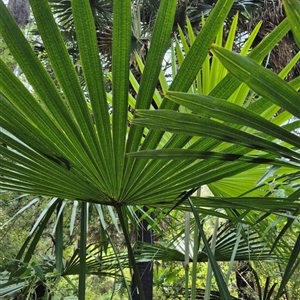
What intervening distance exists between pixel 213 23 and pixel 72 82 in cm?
27

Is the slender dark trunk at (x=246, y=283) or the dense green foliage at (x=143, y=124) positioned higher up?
the dense green foliage at (x=143, y=124)

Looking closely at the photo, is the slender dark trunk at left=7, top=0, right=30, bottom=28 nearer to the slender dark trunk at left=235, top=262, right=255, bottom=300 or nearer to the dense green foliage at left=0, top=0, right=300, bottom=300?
the dense green foliage at left=0, top=0, right=300, bottom=300

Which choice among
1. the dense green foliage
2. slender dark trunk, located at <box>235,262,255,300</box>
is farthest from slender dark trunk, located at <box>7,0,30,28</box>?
slender dark trunk, located at <box>235,262,255,300</box>

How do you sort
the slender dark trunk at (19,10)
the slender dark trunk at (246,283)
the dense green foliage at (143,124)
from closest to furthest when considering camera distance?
the dense green foliage at (143,124) < the slender dark trunk at (19,10) < the slender dark trunk at (246,283)

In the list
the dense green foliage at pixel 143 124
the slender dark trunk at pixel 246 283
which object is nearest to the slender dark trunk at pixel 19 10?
the dense green foliage at pixel 143 124

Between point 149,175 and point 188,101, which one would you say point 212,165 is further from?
point 188,101

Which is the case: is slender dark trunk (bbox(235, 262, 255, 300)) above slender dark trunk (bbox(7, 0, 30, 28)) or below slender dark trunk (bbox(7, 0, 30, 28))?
below

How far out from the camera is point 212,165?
0.74 metres

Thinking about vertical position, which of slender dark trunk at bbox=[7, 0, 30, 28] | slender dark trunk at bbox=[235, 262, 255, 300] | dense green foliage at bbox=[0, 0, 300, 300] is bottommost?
slender dark trunk at bbox=[235, 262, 255, 300]

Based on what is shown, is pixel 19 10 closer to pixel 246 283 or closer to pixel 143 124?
pixel 143 124

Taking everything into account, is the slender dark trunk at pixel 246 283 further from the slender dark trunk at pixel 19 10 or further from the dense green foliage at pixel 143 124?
the slender dark trunk at pixel 19 10

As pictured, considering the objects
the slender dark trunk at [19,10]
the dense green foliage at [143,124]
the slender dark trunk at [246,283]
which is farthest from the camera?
the slender dark trunk at [246,283]

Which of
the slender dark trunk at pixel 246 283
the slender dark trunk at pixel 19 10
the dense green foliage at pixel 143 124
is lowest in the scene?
the slender dark trunk at pixel 246 283

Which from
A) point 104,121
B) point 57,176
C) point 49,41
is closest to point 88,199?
point 57,176
